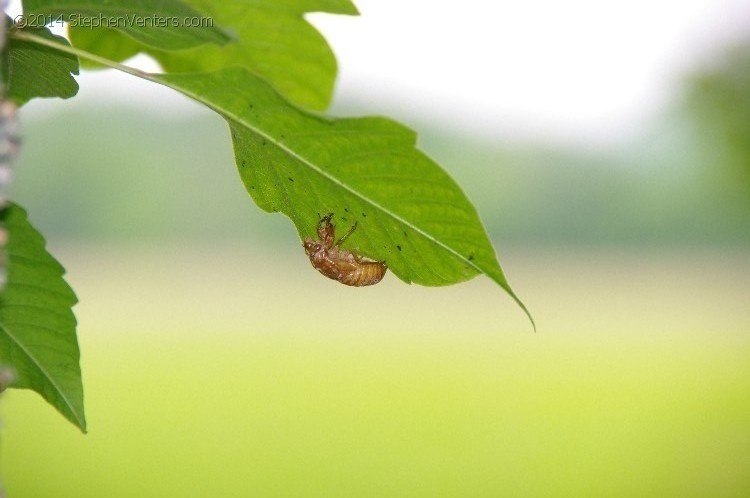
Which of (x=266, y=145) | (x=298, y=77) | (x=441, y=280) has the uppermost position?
(x=298, y=77)

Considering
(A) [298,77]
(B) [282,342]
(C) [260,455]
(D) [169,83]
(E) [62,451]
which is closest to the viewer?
(D) [169,83]

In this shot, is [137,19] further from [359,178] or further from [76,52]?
[359,178]

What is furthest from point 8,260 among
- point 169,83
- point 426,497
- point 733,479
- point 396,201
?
point 733,479

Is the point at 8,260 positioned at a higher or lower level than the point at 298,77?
lower

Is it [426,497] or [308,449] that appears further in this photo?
[308,449]

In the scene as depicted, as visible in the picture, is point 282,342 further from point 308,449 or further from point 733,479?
point 733,479

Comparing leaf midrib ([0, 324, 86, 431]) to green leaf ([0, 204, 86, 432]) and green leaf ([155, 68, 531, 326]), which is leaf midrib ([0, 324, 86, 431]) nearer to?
green leaf ([0, 204, 86, 432])

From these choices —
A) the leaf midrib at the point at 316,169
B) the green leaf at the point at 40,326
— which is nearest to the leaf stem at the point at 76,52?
the leaf midrib at the point at 316,169
